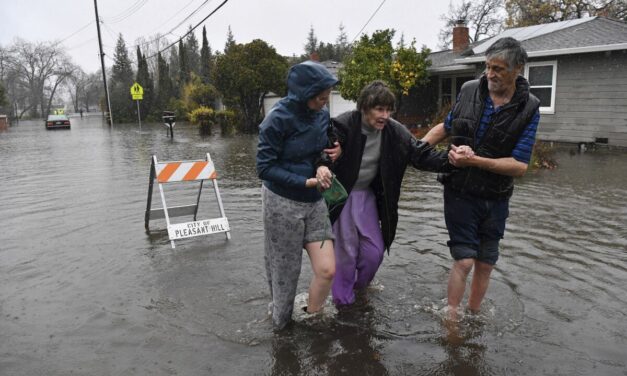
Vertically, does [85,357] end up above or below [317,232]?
below

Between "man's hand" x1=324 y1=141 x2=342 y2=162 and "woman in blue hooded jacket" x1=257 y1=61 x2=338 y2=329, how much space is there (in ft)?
0.16

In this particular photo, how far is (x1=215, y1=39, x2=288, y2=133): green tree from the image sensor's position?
85.0ft

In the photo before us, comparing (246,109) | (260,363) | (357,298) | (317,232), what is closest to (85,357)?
(260,363)

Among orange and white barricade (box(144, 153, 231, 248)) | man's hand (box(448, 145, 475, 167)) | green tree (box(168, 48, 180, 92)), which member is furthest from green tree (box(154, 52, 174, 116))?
man's hand (box(448, 145, 475, 167))

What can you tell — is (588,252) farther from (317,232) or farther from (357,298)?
(317,232)

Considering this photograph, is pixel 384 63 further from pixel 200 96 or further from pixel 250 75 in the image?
pixel 200 96

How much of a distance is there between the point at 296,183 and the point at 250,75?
2340 cm

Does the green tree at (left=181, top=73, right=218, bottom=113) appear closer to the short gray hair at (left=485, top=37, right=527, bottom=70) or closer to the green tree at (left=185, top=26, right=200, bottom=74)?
the green tree at (left=185, top=26, right=200, bottom=74)

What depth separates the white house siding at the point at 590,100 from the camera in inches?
549

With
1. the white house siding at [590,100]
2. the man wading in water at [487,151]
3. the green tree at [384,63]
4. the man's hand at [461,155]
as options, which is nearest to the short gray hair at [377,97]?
the man wading in water at [487,151]

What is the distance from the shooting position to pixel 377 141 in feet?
12.7

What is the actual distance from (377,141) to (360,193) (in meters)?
0.44

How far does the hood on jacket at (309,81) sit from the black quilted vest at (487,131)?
994 mm

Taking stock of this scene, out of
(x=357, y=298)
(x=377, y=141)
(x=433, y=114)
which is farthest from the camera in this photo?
(x=433, y=114)
